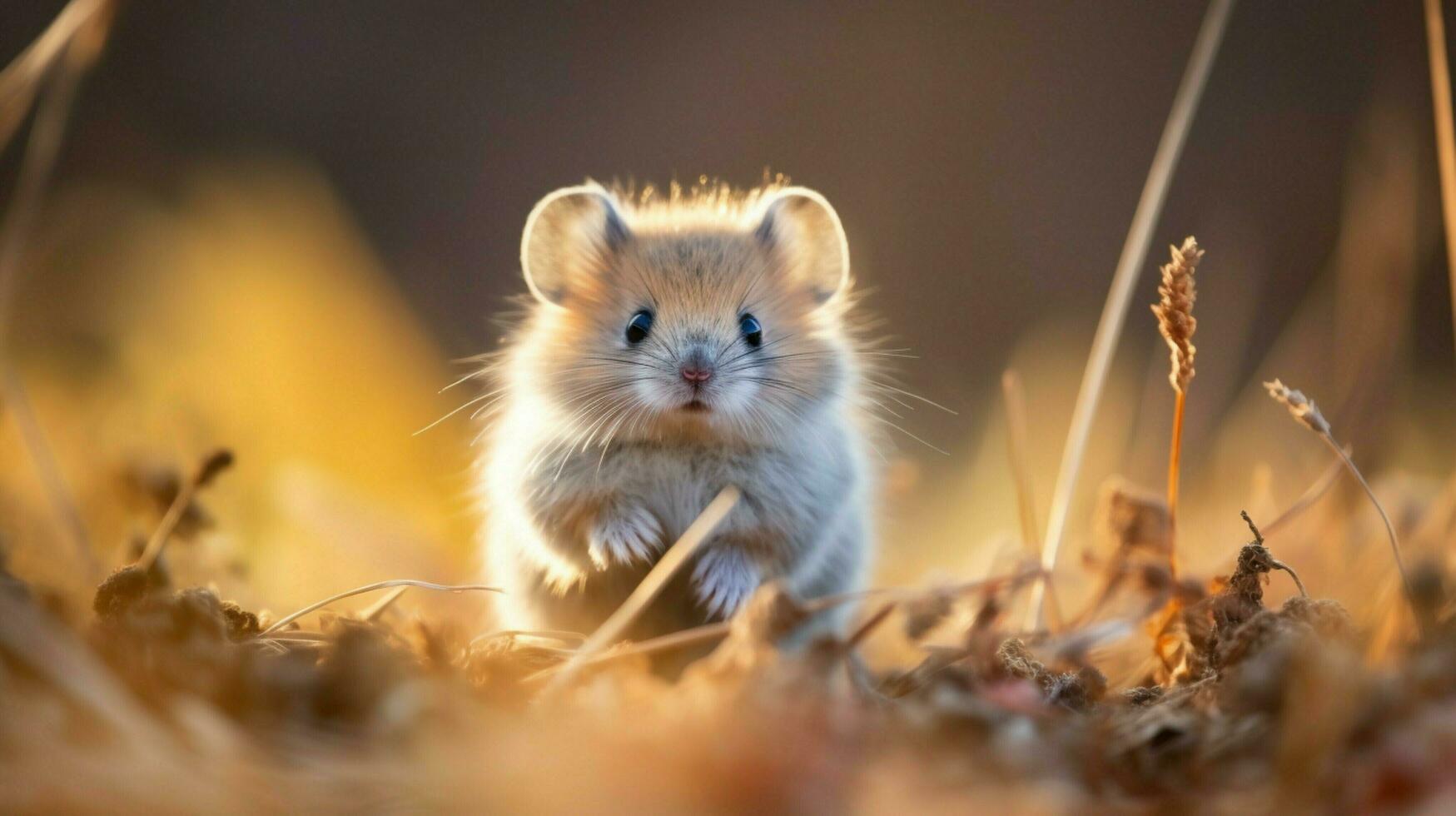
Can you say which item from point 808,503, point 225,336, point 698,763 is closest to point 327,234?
point 225,336

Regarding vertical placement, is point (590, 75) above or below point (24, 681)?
above

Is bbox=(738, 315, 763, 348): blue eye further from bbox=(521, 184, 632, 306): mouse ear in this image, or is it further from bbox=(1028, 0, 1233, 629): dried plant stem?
bbox=(1028, 0, 1233, 629): dried plant stem

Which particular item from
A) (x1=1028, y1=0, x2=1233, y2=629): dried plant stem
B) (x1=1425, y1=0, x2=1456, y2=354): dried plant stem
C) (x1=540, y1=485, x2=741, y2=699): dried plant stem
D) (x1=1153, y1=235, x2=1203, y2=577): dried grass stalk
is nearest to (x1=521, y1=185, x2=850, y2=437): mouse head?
(x1=1028, y1=0, x2=1233, y2=629): dried plant stem

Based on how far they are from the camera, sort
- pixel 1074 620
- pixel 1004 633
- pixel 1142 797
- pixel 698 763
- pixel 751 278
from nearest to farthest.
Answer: pixel 698 763 → pixel 1142 797 → pixel 1004 633 → pixel 1074 620 → pixel 751 278

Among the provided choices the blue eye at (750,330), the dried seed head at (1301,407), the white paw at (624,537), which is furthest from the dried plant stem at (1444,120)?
the white paw at (624,537)

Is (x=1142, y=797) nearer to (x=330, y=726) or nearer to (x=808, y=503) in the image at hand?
(x=330, y=726)
